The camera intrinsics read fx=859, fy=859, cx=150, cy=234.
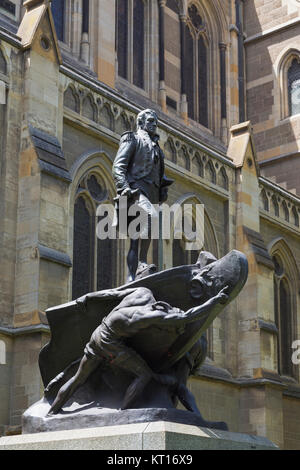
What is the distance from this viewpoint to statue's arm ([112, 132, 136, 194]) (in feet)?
26.3

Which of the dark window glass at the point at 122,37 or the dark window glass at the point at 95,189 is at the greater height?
the dark window glass at the point at 122,37

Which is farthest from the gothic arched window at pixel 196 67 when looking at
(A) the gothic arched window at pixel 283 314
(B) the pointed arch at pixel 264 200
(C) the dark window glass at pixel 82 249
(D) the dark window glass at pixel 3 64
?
(D) the dark window glass at pixel 3 64

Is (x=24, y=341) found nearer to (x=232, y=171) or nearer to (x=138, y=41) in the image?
(x=232, y=171)

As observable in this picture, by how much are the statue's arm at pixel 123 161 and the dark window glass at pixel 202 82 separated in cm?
1899

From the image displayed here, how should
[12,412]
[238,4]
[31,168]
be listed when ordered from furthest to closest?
[238,4] → [31,168] → [12,412]

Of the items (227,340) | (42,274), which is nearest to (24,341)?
(42,274)

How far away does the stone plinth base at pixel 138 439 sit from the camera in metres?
6.09

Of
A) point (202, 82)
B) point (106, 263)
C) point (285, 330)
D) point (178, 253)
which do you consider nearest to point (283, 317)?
point (285, 330)

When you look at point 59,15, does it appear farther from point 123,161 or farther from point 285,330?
point 123,161

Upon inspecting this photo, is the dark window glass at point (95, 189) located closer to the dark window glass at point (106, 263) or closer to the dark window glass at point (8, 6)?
the dark window glass at point (106, 263)

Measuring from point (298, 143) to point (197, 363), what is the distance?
20758 millimetres

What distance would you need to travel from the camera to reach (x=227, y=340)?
64.7ft

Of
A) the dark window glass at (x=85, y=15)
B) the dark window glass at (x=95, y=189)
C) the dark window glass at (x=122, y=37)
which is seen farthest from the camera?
the dark window glass at (x=122, y=37)

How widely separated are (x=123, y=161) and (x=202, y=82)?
1996 cm
